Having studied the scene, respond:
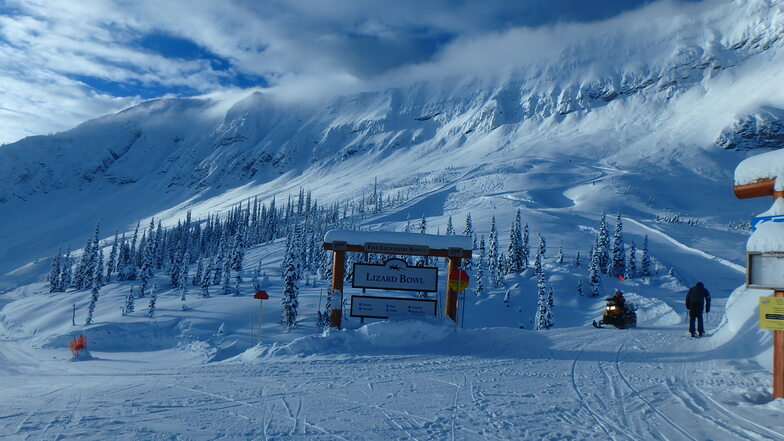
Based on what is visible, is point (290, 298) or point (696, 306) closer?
point (696, 306)

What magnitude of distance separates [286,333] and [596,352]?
26667 millimetres

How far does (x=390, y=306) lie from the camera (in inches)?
618

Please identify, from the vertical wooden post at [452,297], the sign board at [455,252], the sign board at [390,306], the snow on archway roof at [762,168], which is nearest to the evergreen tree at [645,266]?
the vertical wooden post at [452,297]

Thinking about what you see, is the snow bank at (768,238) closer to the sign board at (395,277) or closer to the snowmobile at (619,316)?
the sign board at (395,277)

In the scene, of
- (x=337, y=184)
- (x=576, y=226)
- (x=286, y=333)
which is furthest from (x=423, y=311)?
(x=337, y=184)

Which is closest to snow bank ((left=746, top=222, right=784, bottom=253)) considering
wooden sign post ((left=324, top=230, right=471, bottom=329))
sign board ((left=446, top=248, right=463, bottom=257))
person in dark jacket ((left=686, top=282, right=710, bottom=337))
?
person in dark jacket ((left=686, top=282, right=710, bottom=337))

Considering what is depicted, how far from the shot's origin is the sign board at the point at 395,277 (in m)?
15.9

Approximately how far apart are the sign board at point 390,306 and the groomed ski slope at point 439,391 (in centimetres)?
65

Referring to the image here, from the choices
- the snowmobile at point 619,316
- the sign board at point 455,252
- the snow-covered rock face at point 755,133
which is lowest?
the snowmobile at point 619,316

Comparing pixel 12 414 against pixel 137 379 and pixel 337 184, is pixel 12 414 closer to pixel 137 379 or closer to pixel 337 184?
pixel 137 379

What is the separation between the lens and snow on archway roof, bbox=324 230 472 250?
15.4 m

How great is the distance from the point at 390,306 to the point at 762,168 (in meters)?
10.00

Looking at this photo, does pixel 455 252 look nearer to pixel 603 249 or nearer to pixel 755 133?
pixel 603 249

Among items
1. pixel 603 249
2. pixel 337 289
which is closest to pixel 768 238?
pixel 337 289
